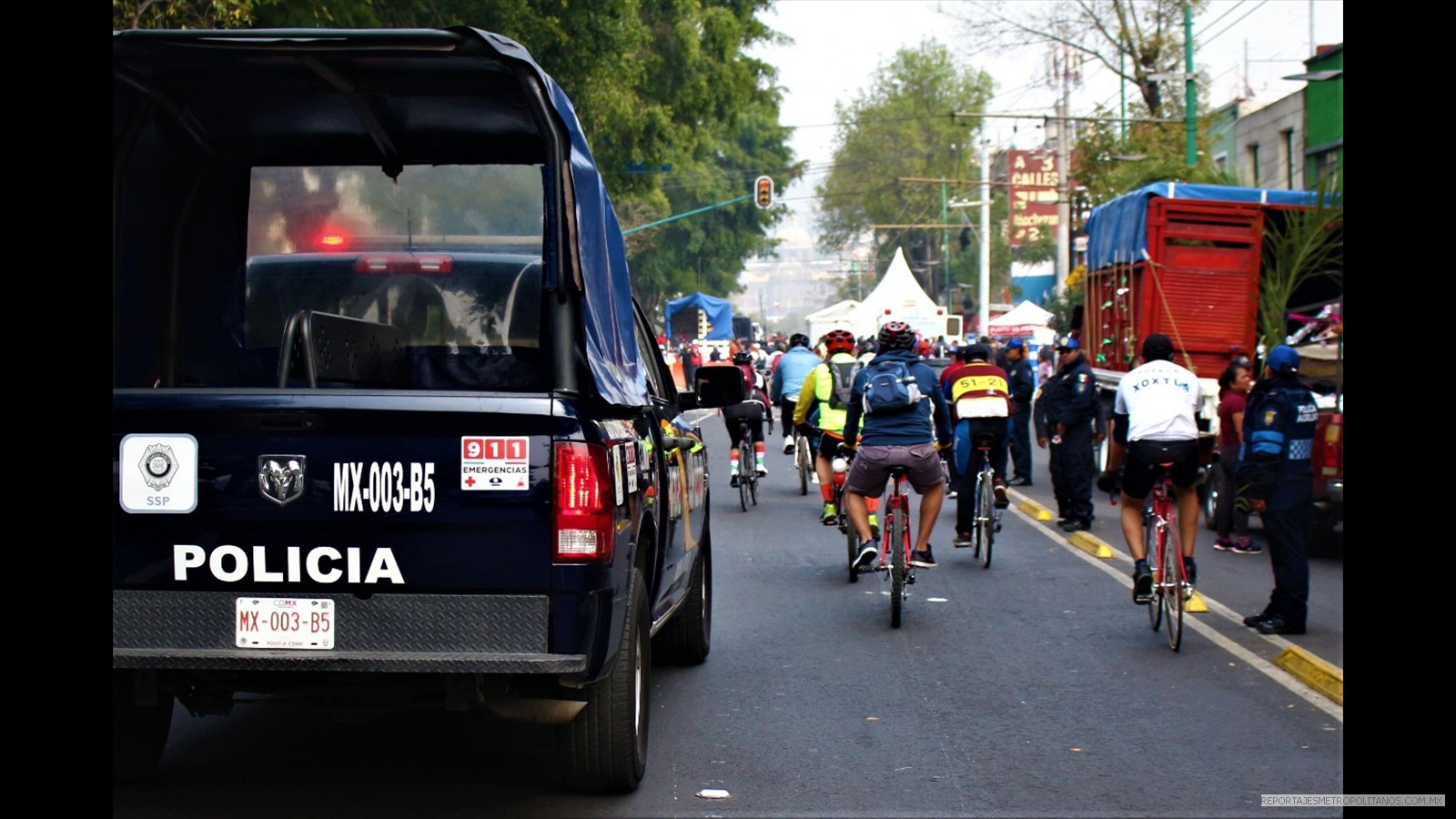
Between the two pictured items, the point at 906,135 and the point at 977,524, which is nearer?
the point at 977,524

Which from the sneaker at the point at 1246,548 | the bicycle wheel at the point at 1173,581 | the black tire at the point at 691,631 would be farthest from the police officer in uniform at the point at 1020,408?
the black tire at the point at 691,631

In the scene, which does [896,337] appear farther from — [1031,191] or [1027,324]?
[1031,191]

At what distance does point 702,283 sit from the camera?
73250 millimetres

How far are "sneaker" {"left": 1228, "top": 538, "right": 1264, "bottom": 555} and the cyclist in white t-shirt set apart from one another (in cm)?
426

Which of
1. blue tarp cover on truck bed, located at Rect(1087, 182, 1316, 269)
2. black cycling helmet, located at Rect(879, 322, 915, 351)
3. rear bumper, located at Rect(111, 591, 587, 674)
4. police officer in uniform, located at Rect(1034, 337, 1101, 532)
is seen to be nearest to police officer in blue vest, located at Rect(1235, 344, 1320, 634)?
black cycling helmet, located at Rect(879, 322, 915, 351)

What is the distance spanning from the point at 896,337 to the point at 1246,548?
199 inches

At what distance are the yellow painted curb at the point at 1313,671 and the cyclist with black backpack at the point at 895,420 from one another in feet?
8.69

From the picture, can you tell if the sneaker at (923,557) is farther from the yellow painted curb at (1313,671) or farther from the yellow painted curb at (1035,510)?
the yellow painted curb at (1035,510)

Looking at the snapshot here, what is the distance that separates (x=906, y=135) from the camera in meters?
87.6

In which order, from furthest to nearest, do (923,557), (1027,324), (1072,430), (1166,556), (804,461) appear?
1. (1027,324)
2. (804,461)
3. (1072,430)
4. (923,557)
5. (1166,556)

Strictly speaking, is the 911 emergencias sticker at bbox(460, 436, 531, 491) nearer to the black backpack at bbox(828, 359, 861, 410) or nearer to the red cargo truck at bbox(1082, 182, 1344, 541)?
the black backpack at bbox(828, 359, 861, 410)

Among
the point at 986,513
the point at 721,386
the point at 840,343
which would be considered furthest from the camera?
the point at 840,343

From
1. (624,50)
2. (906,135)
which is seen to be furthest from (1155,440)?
(906,135)

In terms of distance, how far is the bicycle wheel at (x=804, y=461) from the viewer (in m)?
18.9
